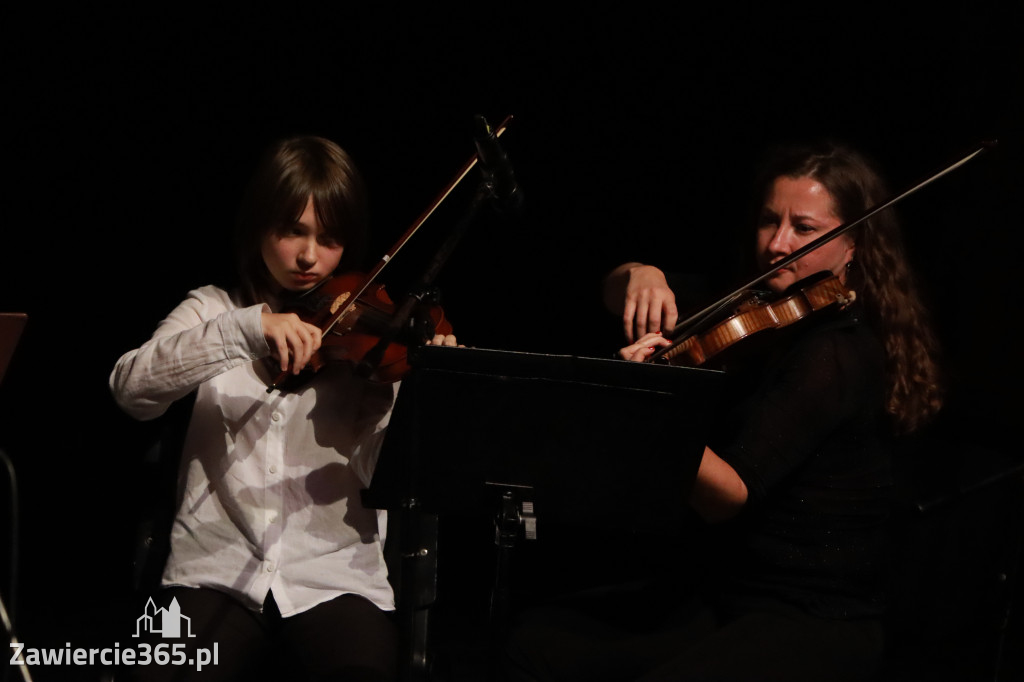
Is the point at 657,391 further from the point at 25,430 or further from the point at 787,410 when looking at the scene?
the point at 25,430

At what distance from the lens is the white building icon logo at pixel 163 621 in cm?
166

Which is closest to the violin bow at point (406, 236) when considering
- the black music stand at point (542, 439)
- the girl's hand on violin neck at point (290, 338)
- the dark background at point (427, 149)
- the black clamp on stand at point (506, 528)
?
the girl's hand on violin neck at point (290, 338)

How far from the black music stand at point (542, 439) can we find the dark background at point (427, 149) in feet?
4.96

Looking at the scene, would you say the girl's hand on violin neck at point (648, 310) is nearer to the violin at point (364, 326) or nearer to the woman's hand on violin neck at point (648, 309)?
the woman's hand on violin neck at point (648, 309)

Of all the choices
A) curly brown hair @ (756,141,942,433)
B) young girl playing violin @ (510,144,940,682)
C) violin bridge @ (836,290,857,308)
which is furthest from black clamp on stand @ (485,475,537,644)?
curly brown hair @ (756,141,942,433)

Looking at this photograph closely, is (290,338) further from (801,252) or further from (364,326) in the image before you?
(801,252)

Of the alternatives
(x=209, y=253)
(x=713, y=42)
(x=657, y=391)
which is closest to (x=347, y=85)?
(x=209, y=253)

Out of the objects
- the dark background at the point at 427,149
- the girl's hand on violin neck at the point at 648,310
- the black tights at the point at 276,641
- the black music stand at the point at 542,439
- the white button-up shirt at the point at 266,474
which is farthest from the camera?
the dark background at the point at 427,149

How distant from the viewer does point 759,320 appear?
1.79 meters

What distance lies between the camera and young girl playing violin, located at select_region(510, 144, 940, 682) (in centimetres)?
163

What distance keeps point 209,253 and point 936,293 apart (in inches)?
95.2

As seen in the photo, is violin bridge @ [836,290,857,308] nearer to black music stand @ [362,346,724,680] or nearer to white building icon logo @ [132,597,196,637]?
black music stand @ [362,346,724,680]

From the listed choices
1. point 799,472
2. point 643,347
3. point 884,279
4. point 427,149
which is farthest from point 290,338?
point 427,149

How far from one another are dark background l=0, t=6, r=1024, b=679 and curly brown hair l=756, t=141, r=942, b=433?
88cm
